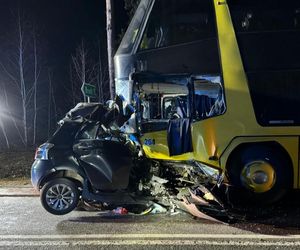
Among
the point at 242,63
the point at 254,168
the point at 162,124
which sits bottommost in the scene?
the point at 254,168

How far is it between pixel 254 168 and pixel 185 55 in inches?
79.8

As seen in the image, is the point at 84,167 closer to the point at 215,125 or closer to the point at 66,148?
the point at 66,148

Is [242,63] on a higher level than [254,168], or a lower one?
higher

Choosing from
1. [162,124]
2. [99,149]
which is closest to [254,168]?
[162,124]

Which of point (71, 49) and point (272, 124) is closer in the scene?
point (272, 124)

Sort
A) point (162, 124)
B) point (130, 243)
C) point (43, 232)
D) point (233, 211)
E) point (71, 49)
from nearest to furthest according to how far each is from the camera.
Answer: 1. point (130, 243)
2. point (43, 232)
3. point (233, 211)
4. point (162, 124)
5. point (71, 49)

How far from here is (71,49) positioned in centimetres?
2780

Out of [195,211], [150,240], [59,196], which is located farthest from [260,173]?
[59,196]

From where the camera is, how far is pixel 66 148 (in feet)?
25.1

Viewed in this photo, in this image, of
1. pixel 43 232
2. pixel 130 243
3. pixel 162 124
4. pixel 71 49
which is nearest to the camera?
pixel 130 243

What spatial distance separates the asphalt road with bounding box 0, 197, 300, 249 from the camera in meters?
5.92

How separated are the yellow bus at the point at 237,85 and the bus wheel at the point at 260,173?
0.02m

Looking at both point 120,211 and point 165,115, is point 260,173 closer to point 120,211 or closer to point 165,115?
point 165,115

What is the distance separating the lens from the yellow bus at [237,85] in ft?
24.3
